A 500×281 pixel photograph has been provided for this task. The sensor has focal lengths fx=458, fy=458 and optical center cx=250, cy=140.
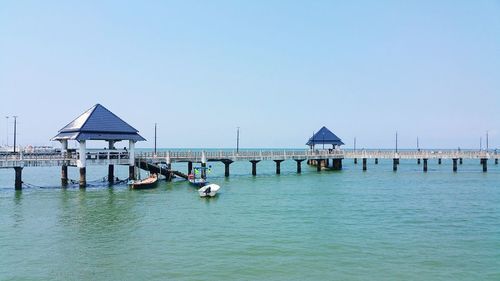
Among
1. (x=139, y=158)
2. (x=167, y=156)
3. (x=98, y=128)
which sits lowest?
(x=139, y=158)

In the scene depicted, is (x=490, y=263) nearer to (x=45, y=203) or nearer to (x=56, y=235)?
(x=56, y=235)

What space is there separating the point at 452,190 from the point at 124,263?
127 feet

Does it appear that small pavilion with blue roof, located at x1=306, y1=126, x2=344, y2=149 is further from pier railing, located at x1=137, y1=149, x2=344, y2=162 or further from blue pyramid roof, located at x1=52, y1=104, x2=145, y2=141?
blue pyramid roof, located at x1=52, y1=104, x2=145, y2=141

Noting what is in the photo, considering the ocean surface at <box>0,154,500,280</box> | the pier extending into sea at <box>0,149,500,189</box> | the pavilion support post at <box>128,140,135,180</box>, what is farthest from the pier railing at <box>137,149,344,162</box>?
the ocean surface at <box>0,154,500,280</box>

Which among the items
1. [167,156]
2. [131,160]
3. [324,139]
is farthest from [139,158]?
[324,139]

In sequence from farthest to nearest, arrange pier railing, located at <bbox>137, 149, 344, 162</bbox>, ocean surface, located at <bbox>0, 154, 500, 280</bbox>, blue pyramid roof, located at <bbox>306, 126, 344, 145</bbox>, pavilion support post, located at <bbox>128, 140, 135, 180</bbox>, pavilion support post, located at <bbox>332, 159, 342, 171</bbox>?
blue pyramid roof, located at <bbox>306, 126, 344, 145</bbox>, pavilion support post, located at <bbox>332, 159, 342, 171</bbox>, pier railing, located at <bbox>137, 149, 344, 162</bbox>, pavilion support post, located at <bbox>128, 140, 135, 180</bbox>, ocean surface, located at <bbox>0, 154, 500, 280</bbox>

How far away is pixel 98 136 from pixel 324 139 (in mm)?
46194

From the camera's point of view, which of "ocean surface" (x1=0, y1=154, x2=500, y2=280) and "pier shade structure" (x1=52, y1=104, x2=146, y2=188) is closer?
"ocean surface" (x1=0, y1=154, x2=500, y2=280)

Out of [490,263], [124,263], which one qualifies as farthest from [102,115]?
[490,263]

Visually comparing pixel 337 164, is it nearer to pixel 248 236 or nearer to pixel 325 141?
pixel 325 141

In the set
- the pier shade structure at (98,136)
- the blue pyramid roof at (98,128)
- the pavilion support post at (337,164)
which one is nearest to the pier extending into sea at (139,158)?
the pier shade structure at (98,136)

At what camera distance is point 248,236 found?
2461cm

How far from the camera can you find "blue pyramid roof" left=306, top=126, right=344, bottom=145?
3278 inches

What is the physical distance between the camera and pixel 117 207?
115 ft
